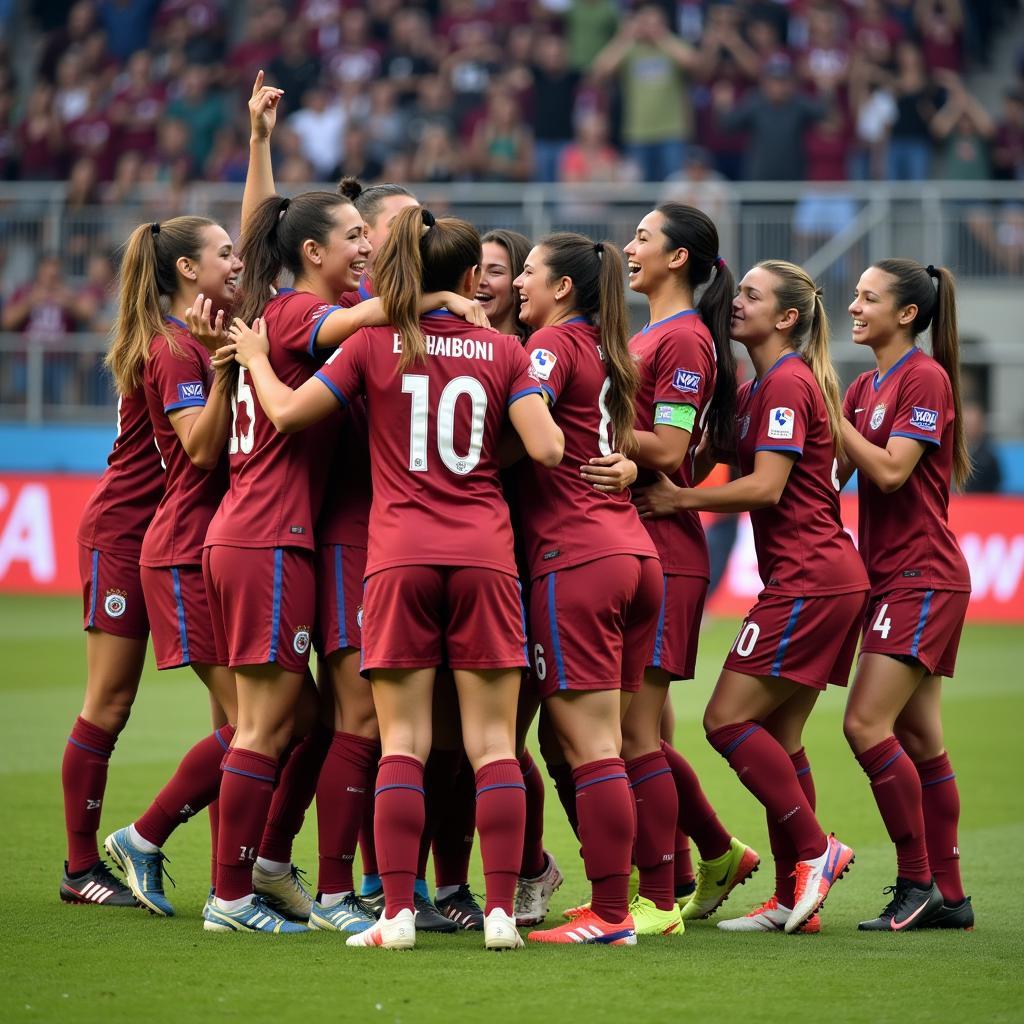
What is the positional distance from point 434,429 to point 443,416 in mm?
46

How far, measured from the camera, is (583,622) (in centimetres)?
500

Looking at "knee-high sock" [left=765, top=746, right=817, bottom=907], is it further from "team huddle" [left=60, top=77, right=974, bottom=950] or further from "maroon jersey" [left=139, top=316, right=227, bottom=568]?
"maroon jersey" [left=139, top=316, right=227, bottom=568]

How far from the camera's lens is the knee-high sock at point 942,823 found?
5.73m

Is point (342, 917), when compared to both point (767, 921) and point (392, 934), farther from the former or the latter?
point (767, 921)

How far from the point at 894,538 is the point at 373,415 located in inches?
77.9

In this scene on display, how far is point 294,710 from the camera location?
5.27m

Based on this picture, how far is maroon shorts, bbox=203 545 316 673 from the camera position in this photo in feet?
16.5

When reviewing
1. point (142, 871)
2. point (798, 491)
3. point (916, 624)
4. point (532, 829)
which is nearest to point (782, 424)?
point (798, 491)

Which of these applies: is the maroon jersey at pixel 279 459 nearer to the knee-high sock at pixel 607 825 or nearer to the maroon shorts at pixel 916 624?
the knee-high sock at pixel 607 825

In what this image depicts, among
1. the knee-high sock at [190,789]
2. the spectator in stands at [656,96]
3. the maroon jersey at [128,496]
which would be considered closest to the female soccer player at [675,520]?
the knee-high sock at [190,789]

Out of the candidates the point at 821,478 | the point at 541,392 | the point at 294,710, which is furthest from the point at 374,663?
the point at 821,478

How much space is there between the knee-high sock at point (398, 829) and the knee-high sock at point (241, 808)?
41cm

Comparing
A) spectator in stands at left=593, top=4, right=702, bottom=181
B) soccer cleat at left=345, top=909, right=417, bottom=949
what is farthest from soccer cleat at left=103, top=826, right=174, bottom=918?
spectator in stands at left=593, top=4, right=702, bottom=181

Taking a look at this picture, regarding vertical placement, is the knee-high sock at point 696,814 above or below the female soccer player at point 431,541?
below
